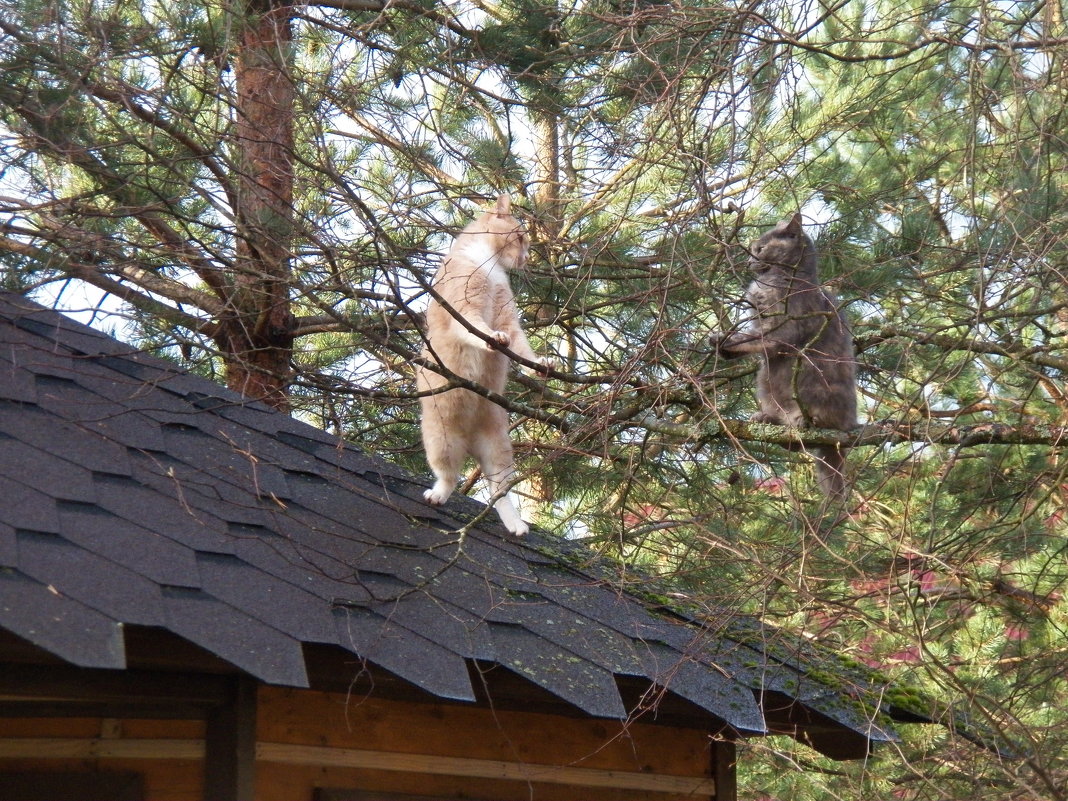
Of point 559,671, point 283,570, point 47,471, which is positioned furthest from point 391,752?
point 47,471

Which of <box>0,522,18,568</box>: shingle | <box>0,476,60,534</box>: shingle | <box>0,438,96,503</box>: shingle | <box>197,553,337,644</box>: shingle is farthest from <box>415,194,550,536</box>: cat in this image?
<box>0,522,18,568</box>: shingle

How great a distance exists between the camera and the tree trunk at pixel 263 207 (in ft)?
14.9

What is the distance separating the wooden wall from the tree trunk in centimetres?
124

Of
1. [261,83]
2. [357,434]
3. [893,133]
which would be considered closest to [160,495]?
[357,434]

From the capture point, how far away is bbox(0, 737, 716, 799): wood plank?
3.21 metres

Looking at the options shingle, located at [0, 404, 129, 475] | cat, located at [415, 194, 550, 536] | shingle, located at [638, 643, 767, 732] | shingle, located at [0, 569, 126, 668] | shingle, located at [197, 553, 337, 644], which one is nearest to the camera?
shingle, located at [0, 569, 126, 668]

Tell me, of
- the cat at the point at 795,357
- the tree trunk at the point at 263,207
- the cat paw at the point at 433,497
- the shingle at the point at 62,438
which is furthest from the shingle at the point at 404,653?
the cat at the point at 795,357

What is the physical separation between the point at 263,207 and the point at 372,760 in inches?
114

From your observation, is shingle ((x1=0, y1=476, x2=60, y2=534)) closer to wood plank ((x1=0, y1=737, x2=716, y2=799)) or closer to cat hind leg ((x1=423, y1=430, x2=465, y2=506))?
wood plank ((x1=0, y1=737, x2=716, y2=799))

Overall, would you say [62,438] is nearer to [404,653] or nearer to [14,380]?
[14,380]

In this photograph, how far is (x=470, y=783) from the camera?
4109mm

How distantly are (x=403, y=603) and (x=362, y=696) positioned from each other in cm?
34

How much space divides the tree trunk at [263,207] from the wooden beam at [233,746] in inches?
45.0

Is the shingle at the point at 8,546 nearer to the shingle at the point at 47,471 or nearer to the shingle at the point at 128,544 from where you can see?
the shingle at the point at 128,544
